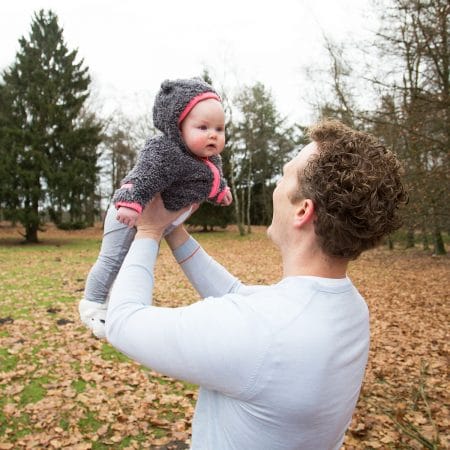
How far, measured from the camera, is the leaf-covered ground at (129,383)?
4047mm

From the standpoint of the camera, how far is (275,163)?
Answer: 114ft

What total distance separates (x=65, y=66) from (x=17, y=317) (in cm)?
1970

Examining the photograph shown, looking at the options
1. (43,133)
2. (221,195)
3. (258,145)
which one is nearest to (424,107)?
(221,195)

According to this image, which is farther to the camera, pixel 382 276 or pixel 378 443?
pixel 382 276

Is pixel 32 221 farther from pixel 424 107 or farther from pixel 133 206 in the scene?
pixel 133 206

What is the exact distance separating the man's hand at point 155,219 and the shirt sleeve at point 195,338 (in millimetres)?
304

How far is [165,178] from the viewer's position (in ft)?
6.23

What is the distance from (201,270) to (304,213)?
696 millimetres

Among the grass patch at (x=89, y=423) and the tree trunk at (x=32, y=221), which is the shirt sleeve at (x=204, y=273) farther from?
the tree trunk at (x=32, y=221)

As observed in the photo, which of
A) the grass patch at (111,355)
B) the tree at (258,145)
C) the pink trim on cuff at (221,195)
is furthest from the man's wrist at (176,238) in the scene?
the tree at (258,145)

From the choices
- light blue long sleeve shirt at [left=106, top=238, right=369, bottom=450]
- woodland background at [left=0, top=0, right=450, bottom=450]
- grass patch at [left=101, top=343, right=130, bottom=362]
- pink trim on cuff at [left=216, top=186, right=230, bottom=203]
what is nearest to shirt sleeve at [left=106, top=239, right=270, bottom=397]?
light blue long sleeve shirt at [left=106, top=238, right=369, bottom=450]

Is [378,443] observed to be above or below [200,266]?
below

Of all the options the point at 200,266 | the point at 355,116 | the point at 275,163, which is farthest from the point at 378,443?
the point at 275,163

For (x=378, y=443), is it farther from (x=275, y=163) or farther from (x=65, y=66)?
(x=275, y=163)
